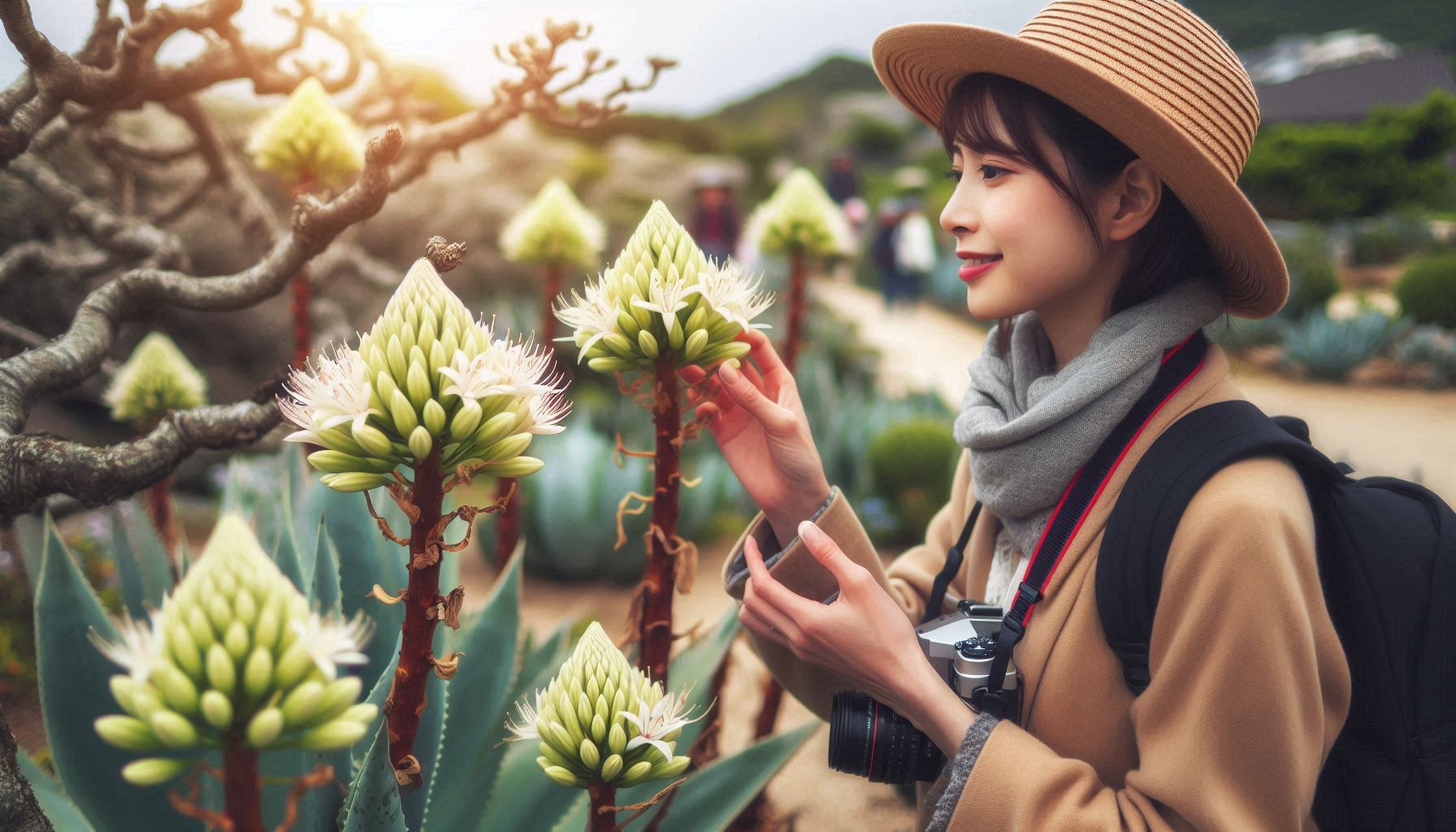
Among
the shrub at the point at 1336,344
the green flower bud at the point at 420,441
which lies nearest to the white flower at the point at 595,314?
the green flower bud at the point at 420,441

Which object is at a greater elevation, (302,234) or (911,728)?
(302,234)

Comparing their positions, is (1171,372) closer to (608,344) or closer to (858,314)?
(608,344)

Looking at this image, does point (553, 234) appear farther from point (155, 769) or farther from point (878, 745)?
point (155, 769)

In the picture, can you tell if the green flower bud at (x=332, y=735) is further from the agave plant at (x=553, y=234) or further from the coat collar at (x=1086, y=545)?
the agave plant at (x=553, y=234)

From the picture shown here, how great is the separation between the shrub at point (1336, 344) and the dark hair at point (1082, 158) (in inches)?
431

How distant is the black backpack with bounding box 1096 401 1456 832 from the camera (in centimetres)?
139

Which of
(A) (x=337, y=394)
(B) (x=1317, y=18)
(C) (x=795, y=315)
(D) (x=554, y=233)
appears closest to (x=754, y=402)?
(A) (x=337, y=394)

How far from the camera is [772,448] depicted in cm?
185

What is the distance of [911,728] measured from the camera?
1656 millimetres

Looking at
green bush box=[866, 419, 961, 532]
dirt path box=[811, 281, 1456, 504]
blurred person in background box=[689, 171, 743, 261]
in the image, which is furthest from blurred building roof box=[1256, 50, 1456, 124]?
green bush box=[866, 419, 961, 532]

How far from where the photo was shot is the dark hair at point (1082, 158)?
1.63m

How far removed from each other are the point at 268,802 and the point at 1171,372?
168cm

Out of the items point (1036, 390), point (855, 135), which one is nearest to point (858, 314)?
point (1036, 390)

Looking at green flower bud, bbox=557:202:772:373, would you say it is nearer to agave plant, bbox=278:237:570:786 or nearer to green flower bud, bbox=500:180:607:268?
agave plant, bbox=278:237:570:786
